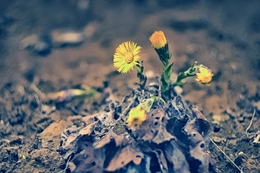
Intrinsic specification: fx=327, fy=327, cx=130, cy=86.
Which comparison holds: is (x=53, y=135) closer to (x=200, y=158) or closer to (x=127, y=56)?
(x=127, y=56)

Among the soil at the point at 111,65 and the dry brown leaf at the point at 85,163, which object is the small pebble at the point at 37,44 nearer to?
the soil at the point at 111,65

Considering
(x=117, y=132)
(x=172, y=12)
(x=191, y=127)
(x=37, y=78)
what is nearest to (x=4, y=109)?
(x=37, y=78)

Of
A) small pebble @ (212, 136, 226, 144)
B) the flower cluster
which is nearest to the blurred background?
small pebble @ (212, 136, 226, 144)

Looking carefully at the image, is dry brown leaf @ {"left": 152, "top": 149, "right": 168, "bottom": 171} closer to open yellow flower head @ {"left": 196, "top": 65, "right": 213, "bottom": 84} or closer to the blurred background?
open yellow flower head @ {"left": 196, "top": 65, "right": 213, "bottom": 84}

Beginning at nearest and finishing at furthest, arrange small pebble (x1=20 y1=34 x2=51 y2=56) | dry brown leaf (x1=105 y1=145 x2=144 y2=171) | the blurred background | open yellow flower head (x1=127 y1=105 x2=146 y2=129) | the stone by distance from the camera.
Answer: dry brown leaf (x1=105 y1=145 x2=144 y2=171)
open yellow flower head (x1=127 y1=105 x2=146 y2=129)
the stone
the blurred background
small pebble (x1=20 y1=34 x2=51 y2=56)

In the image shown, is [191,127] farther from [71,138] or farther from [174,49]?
[174,49]

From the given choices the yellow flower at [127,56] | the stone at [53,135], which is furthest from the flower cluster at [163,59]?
the stone at [53,135]

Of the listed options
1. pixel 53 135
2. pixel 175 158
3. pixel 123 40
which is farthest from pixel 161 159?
pixel 123 40
